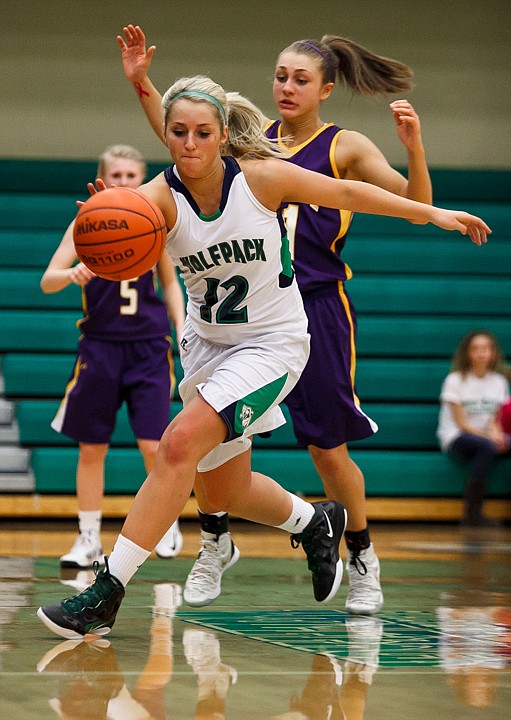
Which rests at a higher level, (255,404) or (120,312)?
(120,312)

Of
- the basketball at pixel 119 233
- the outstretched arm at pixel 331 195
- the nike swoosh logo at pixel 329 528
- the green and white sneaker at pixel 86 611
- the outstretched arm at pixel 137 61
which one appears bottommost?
the green and white sneaker at pixel 86 611

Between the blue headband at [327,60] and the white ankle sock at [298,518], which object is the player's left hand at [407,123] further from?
the white ankle sock at [298,518]

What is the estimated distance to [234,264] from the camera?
3.46 m

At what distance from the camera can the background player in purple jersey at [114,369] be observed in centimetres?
539

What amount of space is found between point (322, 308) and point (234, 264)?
79cm

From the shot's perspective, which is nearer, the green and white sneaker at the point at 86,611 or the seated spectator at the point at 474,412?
the green and white sneaker at the point at 86,611

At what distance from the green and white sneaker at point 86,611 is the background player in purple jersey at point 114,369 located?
2056mm

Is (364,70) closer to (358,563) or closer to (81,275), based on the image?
(81,275)

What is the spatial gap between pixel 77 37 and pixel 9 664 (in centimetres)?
707

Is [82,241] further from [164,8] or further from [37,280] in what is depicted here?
[164,8]

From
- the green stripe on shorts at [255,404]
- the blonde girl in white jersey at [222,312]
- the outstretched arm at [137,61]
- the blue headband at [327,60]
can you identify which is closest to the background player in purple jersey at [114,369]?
the outstretched arm at [137,61]

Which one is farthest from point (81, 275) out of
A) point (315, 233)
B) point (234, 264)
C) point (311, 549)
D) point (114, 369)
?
point (311, 549)

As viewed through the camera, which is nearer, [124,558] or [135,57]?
[124,558]

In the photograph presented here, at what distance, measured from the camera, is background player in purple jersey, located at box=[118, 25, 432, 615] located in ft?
13.5
